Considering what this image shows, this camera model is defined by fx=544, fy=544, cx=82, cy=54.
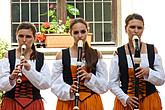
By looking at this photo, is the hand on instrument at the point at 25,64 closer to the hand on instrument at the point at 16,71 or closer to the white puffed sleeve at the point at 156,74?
the hand on instrument at the point at 16,71

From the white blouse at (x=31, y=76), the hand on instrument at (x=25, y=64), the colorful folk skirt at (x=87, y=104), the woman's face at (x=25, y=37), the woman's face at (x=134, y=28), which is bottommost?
the colorful folk skirt at (x=87, y=104)

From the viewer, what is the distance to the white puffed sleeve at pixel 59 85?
4.73 meters

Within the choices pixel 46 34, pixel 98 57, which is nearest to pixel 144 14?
pixel 46 34

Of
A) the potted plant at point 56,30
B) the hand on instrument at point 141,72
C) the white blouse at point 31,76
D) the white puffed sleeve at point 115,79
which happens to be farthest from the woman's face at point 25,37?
the potted plant at point 56,30

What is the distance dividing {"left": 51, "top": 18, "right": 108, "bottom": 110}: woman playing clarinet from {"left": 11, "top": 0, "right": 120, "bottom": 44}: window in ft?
14.9

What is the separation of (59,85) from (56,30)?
444 cm

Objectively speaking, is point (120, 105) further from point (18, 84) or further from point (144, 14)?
point (144, 14)

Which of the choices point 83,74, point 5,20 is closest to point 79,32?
point 83,74

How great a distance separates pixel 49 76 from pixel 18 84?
11.2 inches

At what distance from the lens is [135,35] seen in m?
4.72

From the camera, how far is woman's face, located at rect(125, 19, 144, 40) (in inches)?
187

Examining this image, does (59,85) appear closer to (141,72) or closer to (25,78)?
(25,78)

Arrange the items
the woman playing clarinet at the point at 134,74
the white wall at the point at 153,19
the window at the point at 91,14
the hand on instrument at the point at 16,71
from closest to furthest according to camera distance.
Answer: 1. the hand on instrument at the point at 16,71
2. the woman playing clarinet at the point at 134,74
3. the white wall at the point at 153,19
4. the window at the point at 91,14

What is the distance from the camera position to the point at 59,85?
4.79 metres
